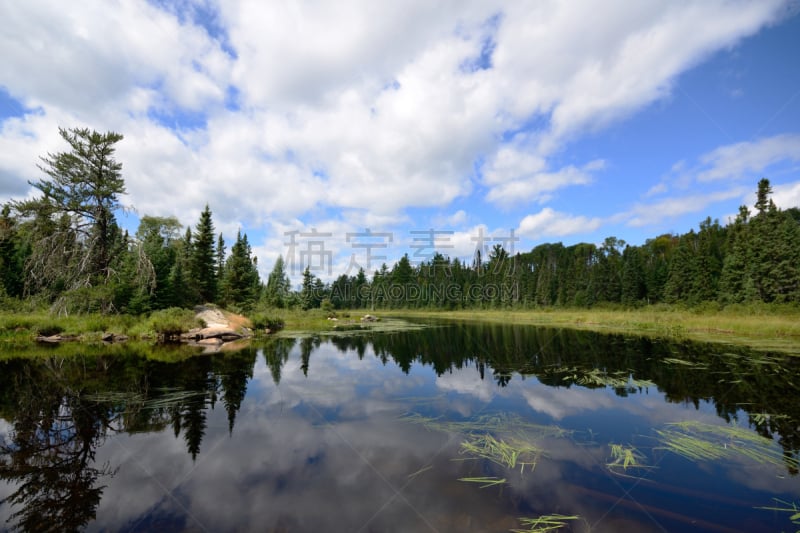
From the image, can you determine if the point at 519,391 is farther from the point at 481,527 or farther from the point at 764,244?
the point at 764,244

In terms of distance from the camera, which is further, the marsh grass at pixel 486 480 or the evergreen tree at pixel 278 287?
the evergreen tree at pixel 278 287

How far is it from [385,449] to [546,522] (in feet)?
11.7

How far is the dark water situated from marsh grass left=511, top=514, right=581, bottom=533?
124 mm

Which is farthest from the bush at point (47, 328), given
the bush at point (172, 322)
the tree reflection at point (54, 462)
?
the tree reflection at point (54, 462)

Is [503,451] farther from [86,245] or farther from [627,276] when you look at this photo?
[627,276]

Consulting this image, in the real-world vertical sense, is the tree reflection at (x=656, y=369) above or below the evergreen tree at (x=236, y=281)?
below

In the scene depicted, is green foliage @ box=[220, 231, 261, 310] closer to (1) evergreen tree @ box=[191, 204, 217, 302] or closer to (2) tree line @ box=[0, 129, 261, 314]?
(1) evergreen tree @ box=[191, 204, 217, 302]

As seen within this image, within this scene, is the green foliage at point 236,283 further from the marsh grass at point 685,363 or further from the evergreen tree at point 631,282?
the evergreen tree at point 631,282

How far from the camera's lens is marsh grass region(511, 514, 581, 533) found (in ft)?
14.9

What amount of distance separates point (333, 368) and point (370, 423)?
25.9 ft

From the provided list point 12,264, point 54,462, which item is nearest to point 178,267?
point 12,264

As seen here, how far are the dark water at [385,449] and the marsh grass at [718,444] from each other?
6cm

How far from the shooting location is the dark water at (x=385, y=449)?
16.2 feet

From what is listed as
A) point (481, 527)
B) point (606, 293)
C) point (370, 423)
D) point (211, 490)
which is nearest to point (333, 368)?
point (370, 423)
